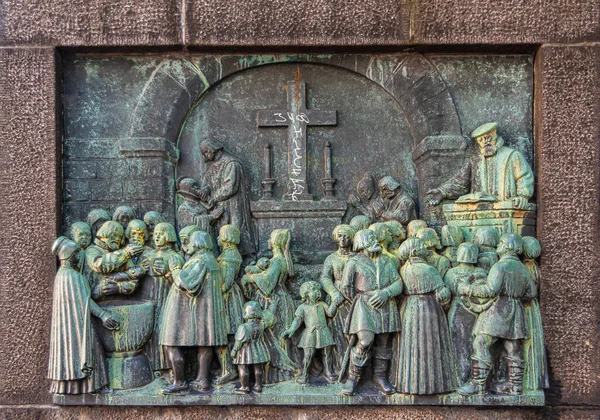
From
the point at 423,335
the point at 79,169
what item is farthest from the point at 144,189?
the point at 423,335

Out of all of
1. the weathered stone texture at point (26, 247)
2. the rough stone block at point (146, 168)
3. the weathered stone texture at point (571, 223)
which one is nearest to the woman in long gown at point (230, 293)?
the rough stone block at point (146, 168)

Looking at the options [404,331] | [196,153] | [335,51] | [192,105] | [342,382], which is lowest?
[342,382]

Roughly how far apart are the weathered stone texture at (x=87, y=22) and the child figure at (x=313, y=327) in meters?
2.36

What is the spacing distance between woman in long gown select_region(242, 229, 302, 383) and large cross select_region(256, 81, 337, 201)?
0.56m

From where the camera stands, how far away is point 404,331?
5660 mm

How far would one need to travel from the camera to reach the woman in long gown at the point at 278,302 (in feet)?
19.1

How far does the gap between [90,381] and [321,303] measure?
1.92 m

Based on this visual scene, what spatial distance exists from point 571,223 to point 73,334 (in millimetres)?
4086

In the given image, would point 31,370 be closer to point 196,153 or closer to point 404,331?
point 196,153

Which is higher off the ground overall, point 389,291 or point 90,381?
point 389,291

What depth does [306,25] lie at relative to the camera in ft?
19.7

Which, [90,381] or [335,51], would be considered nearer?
[90,381]

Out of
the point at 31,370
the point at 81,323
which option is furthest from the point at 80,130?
the point at 31,370

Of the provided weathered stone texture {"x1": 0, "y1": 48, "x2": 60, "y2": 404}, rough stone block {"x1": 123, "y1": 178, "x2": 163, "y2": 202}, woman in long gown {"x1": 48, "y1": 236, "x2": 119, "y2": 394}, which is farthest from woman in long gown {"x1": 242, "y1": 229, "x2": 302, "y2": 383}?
weathered stone texture {"x1": 0, "y1": 48, "x2": 60, "y2": 404}
